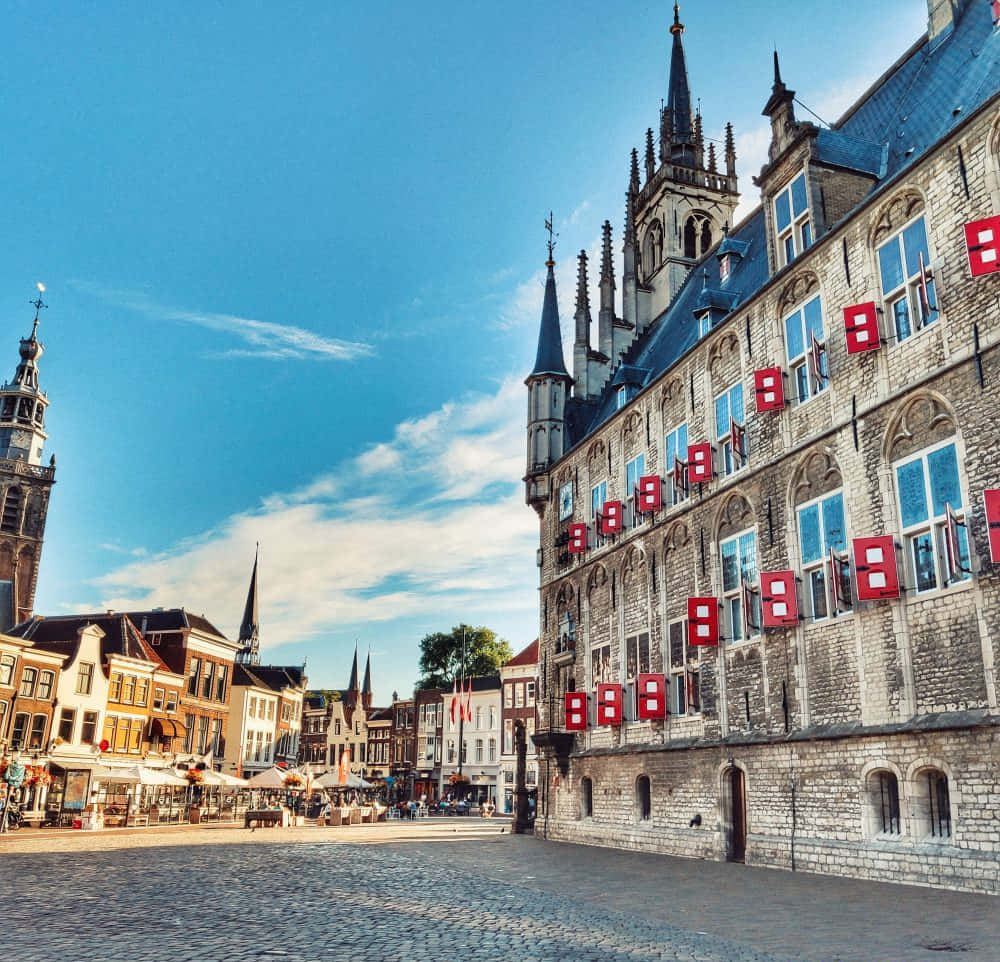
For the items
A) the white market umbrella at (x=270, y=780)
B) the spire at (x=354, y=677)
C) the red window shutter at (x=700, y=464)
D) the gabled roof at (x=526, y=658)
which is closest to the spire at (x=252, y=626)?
the spire at (x=354, y=677)

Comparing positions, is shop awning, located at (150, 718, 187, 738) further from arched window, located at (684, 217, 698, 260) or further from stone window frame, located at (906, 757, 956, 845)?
stone window frame, located at (906, 757, 956, 845)

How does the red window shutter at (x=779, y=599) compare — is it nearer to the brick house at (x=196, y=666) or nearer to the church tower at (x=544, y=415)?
the church tower at (x=544, y=415)

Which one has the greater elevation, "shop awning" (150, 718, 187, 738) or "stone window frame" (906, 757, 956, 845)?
"shop awning" (150, 718, 187, 738)

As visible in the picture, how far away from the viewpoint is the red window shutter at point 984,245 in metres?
12.9

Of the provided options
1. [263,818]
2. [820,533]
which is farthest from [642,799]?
[263,818]

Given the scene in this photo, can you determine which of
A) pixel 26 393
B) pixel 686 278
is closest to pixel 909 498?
pixel 686 278

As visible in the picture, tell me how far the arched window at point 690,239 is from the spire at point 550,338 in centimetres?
578

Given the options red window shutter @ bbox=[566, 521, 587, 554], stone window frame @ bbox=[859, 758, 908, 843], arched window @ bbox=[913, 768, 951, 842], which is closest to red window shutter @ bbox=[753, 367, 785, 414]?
stone window frame @ bbox=[859, 758, 908, 843]

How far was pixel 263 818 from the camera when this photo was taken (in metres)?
34.9

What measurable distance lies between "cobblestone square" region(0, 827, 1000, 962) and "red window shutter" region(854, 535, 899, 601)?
14.8ft

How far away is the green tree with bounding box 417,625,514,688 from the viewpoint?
3012 inches

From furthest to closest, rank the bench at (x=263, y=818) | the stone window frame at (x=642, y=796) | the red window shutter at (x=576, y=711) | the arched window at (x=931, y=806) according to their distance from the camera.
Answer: the bench at (x=263, y=818)
the red window shutter at (x=576, y=711)
the stone window frame at (x=642, y=796)
the arched window at (x=931, y=806)

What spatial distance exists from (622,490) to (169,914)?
1862 cm

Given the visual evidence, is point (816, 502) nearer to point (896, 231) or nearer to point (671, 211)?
point (896, 231)
